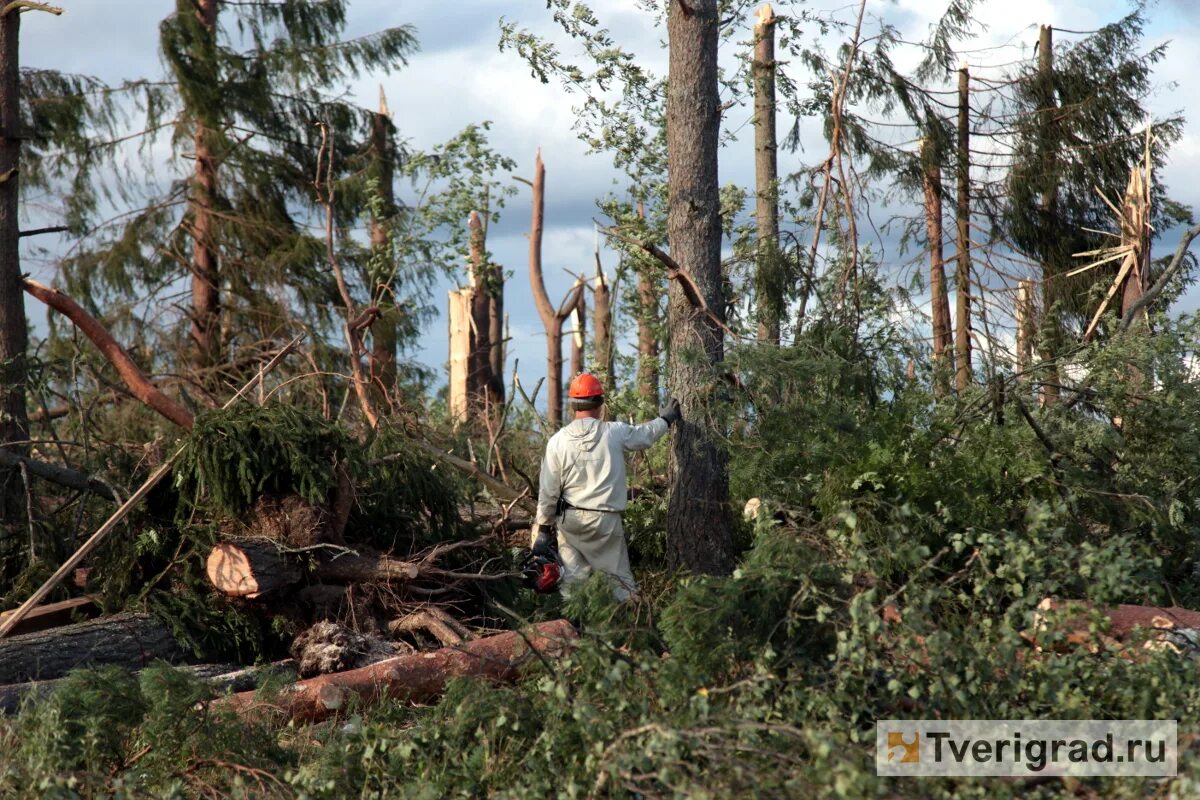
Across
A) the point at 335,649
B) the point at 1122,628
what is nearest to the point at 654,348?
the point at 335,649

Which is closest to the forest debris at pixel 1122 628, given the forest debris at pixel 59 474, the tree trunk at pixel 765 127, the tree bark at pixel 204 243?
the tree trunk at pixel 765 127

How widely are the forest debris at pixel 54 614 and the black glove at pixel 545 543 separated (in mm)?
2906

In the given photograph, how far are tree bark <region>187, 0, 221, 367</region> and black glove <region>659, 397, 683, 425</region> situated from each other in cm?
953

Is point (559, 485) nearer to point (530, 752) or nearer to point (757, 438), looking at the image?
point (757, 438)

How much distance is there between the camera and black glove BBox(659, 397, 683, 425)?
877 cm

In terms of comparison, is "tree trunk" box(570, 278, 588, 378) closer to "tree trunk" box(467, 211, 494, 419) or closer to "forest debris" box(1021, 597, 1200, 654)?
"tree trunk" box(467, 211, 494, 419)

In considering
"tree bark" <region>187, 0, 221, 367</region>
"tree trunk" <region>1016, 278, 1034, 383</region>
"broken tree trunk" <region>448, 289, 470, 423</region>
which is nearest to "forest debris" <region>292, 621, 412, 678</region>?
"tree trunk" <region>1016, 278, 1034, 383</region>

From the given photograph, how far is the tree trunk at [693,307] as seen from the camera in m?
8.90

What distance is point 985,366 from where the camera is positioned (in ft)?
30.7

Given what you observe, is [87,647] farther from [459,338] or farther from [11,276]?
[459,338]

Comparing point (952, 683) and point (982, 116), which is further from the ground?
point (982, 116)

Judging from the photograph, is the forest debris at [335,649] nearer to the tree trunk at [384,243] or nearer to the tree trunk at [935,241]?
the tree trunk at [384,243]

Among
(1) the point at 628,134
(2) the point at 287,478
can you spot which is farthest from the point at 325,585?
(1) the point at 628,134

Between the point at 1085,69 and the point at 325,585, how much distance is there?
13104 millimetres
